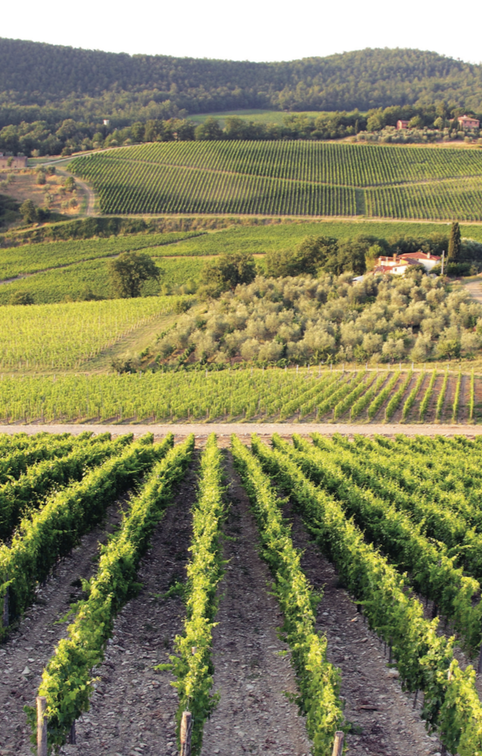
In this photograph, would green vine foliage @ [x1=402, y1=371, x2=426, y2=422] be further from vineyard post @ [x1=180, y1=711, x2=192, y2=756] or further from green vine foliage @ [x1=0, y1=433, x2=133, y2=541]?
vineyard post @ [x1=180, y1=711, x2=192, y2=756]

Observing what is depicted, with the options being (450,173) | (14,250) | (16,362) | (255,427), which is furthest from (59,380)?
(450,173)

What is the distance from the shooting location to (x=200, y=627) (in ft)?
35.8

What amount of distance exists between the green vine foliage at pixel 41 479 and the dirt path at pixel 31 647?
1900mm

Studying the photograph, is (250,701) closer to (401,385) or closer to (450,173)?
(401,385)

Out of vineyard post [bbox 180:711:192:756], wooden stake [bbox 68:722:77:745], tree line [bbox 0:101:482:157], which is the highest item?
tree line [bbox 0:101:482:157]

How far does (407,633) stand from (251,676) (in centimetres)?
285

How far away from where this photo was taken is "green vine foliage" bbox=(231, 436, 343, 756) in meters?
9.22

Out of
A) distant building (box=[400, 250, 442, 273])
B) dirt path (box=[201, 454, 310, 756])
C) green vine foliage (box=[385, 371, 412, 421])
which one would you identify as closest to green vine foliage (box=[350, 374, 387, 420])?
green vine foliage (box=[385, 371, 412, 421])

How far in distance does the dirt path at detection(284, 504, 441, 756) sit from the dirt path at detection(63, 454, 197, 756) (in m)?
2.92

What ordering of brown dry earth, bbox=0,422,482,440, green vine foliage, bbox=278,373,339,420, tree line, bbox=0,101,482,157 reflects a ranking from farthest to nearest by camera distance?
tree line, bbox=0,101,482,157 → green vine foliage, bbox=278,373,339,420 → brown dry earth, bbox=0,422,482,440

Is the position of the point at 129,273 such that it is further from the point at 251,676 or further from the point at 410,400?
the point at 251,676

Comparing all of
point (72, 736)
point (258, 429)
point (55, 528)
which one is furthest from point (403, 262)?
point (72, 736)

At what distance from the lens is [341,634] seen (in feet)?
42.8

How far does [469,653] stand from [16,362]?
4223 cm
